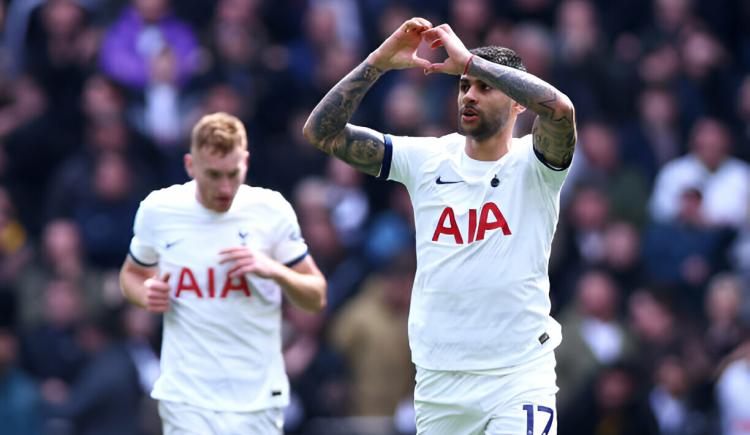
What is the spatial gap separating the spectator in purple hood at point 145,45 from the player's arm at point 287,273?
7.73 metres

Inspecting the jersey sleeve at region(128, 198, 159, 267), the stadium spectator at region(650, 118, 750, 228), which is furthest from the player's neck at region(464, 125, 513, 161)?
the stadium spectator at region(650, 118, 750, 228)

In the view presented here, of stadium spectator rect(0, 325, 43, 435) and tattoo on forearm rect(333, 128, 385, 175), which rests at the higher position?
tattoo on forearm rect(333, 128, 385, 175)

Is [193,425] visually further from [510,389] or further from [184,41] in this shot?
[184,41]

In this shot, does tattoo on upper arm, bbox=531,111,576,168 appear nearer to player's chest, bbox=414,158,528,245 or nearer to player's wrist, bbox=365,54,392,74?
player's chest, bbox=414,158,528,245

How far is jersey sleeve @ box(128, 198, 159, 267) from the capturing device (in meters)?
10.1

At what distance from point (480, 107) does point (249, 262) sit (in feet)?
5.74

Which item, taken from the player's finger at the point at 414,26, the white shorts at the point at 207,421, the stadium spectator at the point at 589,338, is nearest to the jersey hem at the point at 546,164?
the player's finger at the point at 414,26

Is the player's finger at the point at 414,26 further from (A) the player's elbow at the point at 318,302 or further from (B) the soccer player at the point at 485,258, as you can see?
(A) the player's elbow at the point at 318,302

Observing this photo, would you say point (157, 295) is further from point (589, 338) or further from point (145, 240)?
point (589, 338)

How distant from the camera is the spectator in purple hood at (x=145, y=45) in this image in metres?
17.5

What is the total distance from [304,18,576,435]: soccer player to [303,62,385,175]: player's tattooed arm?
111mm

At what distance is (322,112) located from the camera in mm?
9297

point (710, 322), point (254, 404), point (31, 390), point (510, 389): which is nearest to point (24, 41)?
point (31, 390)

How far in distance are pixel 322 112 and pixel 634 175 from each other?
7.70 meters
